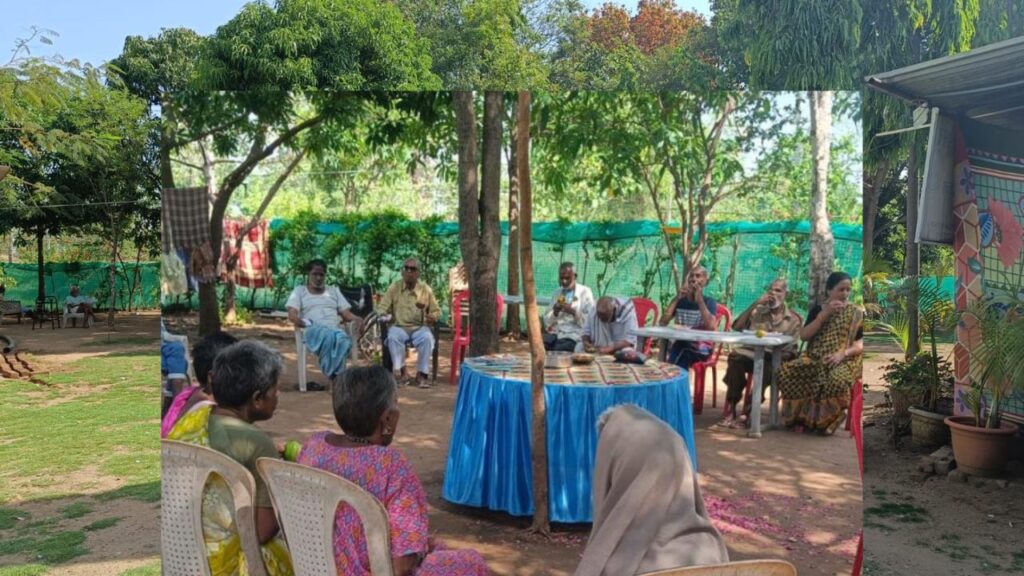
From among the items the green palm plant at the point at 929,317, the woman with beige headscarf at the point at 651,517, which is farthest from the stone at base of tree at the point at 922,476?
the woman with beige headscarf at the point at 651,517

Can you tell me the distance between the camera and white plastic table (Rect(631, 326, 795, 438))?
3014 millimetres

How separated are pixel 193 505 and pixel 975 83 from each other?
18.6 feet

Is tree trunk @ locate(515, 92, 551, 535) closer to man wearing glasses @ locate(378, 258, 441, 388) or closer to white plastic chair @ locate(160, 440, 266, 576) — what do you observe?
man wearing glasses @ locate(378, 258, 441, 388)

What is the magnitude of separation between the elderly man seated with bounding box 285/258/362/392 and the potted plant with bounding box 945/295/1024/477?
4.85m

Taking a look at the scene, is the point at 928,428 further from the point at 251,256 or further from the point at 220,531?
the point at 220,531

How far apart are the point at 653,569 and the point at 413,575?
0.64m

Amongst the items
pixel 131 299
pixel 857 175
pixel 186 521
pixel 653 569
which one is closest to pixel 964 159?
pixel 857 175

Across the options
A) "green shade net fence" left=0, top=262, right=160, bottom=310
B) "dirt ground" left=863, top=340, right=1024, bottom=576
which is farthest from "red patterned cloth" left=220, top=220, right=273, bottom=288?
"green shade net fence" left=0, top=262, right=160, bottom=310

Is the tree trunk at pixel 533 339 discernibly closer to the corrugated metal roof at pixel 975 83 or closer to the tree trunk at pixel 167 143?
the tree trunk at pixel 167 143

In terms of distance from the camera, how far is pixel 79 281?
2191 centimetres

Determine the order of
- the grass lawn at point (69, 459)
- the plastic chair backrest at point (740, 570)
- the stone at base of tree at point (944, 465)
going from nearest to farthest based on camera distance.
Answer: the plastic chair backrest at point (740, 570) < the grass lawn at point (69, 459) < the stone at base of tree at point (944, 465)

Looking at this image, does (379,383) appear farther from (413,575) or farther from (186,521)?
(186,521)

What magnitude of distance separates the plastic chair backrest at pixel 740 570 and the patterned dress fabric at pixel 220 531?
4.12 ft

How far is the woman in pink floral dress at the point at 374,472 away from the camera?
2.33m
